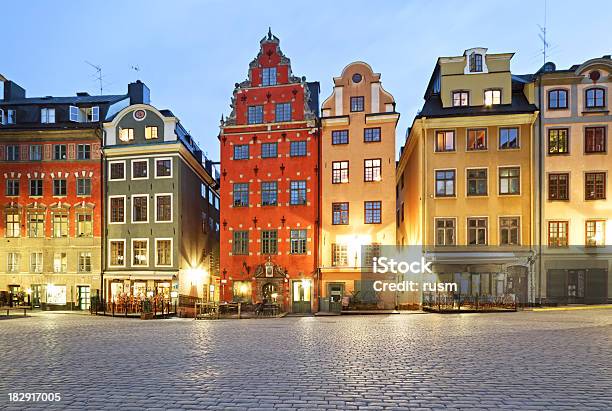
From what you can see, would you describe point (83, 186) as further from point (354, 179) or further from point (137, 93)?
point (354, 179)

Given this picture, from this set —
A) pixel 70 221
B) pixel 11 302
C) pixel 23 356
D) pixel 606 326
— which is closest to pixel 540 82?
pixel 606 326

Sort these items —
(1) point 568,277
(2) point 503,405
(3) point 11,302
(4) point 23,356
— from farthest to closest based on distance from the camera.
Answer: (3) point 11,302 → (1) point 568,277 → (4) point 23,356 → (2) point 503,405

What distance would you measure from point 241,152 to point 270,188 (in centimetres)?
374

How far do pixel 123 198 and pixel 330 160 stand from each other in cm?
1701

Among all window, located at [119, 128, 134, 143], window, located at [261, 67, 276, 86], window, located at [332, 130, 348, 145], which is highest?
window, located at [261, 67, 276, 86]

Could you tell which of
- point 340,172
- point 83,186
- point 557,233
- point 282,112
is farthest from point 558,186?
point 83,186

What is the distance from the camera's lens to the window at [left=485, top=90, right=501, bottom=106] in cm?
3316

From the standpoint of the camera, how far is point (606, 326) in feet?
60.2

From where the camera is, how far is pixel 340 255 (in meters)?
33.7

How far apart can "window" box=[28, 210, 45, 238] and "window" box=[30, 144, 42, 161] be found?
4396mm

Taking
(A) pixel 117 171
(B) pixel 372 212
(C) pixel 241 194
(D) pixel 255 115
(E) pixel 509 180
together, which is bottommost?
(B) pixel 372 212

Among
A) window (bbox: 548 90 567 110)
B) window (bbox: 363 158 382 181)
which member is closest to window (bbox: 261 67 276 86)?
window (bbox: 363 158 382 181)

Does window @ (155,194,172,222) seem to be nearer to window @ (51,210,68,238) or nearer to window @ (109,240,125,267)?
window @ (109,240,125,267)

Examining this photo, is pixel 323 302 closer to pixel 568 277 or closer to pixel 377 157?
pixel 377 157
